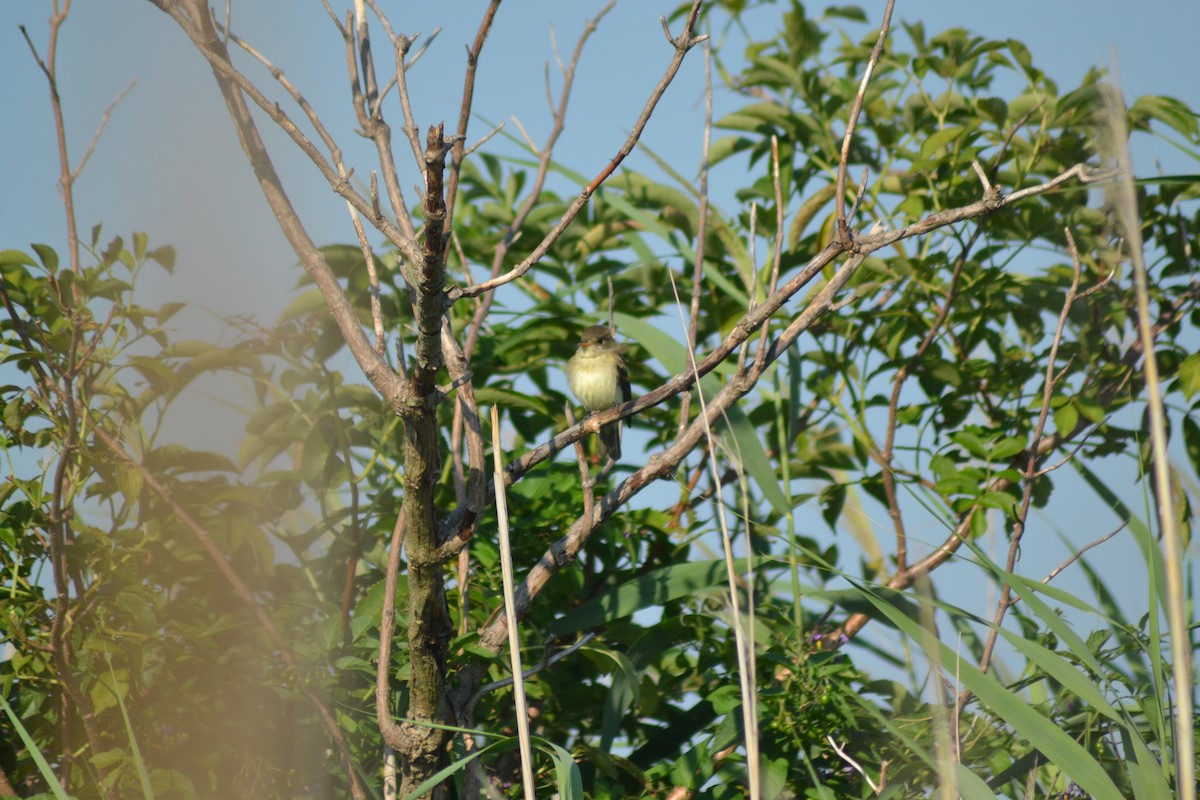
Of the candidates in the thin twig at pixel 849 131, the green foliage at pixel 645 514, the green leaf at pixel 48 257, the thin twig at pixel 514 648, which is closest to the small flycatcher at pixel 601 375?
the green foliage at pixel 645 514

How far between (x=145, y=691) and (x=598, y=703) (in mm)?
1010

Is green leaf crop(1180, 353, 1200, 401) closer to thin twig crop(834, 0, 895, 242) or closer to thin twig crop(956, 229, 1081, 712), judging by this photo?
thin twig crop(956, 229, 1081, 712)

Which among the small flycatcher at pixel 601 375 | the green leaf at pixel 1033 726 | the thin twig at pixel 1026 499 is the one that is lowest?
the green leaf at pixel 1033 726

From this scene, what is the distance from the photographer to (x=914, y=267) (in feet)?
9.64

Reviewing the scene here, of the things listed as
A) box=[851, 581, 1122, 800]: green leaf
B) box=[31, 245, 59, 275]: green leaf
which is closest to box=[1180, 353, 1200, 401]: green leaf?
box=[851, 581, 1122, 800]: green leaf

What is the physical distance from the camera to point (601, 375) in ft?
12.2

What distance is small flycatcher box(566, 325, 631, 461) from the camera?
3.23 metres

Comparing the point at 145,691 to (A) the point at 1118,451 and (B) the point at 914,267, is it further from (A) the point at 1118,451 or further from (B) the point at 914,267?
(A) the point at 1118,451

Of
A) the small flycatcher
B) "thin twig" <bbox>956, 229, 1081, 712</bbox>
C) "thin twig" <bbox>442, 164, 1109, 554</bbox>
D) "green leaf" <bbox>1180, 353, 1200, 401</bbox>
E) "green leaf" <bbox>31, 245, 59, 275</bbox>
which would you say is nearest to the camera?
"thin twig" <bbox>442, 164, 1109, 554</bbox>

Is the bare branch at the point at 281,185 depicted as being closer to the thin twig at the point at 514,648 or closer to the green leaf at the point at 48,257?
the thin twig at the point at 514,648

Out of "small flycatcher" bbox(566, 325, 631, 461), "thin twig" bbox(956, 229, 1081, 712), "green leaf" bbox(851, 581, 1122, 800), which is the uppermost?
"small flycatcher" bbox(566, 325, 631, 461)

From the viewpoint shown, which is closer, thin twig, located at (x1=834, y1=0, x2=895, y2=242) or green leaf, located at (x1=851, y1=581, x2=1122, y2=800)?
thin twig, located at (x1=834, y1=0, x2=895, y2=242)

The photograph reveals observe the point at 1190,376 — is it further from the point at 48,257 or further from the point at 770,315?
the point at 48,257

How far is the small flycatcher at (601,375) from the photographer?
10.6 feet
